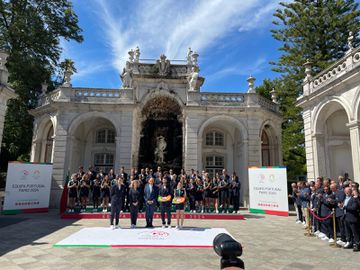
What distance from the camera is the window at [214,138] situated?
19.2 meters

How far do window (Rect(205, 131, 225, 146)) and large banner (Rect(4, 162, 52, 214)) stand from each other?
1103cm

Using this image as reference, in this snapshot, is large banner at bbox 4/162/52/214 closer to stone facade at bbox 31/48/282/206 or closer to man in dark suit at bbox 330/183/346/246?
stone facade at bbox 31/48/282/206

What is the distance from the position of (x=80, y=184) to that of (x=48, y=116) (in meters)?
7.10

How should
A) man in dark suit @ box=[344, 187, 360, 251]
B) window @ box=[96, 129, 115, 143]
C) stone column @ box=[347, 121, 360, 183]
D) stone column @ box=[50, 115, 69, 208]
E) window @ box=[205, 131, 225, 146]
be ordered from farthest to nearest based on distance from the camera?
window @ box=[205, 131, 225, 146] → window @ box=[96, 129, 115, 143] → stone column @ box=[50, 115, 69, 208] → stone column @ box=[347, 121, 360, 183] → man in dark suit @ box=[344, 187, 360, 251]

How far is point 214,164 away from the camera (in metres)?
18.8

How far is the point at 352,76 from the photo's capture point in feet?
30.9

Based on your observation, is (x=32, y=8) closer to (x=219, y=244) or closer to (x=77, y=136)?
(x=77, y=136)

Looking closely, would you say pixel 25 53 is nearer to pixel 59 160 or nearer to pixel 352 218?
pixel 59 160

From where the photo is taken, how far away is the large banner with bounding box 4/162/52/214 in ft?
38.5

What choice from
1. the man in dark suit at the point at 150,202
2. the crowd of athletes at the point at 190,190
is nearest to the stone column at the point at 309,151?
the crowd of athletes at the point at 190,190

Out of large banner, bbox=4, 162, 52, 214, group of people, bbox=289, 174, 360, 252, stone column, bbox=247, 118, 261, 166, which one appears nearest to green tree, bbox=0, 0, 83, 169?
large banner, bbox=4, 162, 52, 214

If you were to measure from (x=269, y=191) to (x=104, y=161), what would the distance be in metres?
11.9

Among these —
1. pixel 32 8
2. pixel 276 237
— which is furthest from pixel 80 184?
pixel 32 8

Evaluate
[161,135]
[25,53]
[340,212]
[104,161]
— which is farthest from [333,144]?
[25,53]
